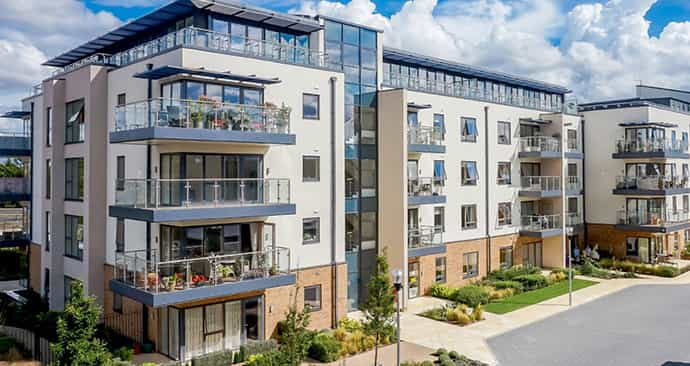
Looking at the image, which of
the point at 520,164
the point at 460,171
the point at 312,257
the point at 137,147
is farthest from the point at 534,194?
the point at 137,147

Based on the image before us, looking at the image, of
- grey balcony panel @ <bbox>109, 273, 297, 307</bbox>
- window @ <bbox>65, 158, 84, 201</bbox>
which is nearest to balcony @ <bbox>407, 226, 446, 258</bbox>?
grey balcony panel @ <bbox>109, 273, 297, 307</bbox>

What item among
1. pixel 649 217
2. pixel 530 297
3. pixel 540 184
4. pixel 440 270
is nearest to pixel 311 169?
pixel 440 270

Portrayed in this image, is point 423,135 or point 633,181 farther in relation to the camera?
point 633,181

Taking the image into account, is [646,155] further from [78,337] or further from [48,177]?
[78,337]

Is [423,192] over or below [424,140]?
below

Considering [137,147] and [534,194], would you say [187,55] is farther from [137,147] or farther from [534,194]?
[534,194]

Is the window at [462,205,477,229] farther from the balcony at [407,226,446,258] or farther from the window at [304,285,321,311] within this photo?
the window at [304,285,321,311]

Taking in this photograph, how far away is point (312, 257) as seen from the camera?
834 inches

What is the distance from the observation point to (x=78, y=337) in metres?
12.3

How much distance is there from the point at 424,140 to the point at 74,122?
15.0m

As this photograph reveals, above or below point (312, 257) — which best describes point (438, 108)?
above

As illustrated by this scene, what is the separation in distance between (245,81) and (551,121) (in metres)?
22.5

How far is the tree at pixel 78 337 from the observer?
39.9 feet

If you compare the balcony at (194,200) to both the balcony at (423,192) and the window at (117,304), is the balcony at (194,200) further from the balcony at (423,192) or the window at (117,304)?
the balcony at (423,192)
